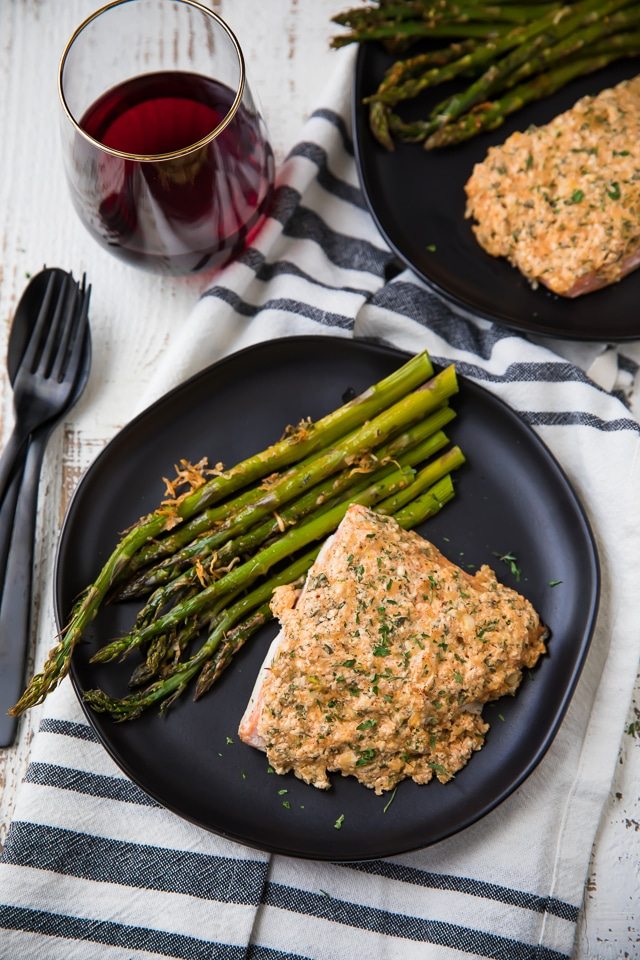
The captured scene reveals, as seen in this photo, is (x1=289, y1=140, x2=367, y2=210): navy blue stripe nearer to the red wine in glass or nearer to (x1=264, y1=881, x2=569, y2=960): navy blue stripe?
the red wine in glass

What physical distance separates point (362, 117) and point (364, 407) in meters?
1.48

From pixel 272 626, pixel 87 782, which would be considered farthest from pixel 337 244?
pixel 87 782

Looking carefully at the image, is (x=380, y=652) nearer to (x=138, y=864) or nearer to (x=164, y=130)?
(x=138, y=864)

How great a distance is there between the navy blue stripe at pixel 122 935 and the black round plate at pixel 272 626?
1.77ft

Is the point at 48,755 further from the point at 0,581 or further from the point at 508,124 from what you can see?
the point at 508,124

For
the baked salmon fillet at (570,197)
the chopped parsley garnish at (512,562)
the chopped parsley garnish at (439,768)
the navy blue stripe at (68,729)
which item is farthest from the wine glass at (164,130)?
the chopped parsley garnish at (439,768)

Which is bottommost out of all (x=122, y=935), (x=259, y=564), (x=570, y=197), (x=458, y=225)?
(x=122, y=935)

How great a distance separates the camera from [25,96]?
4.74m

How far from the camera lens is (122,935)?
12.1 ft

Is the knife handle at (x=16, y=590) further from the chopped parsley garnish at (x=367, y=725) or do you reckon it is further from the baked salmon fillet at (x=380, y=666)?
the chopped parsley garnish at (x=367, y=725)

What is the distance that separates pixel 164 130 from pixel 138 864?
3.09 metres

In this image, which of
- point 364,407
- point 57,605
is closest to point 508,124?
point 364,407

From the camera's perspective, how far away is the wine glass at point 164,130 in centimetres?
373

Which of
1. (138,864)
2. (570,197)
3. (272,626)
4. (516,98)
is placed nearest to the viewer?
(138,864)
